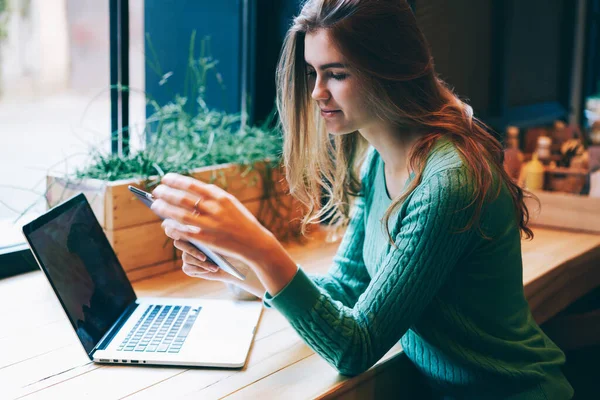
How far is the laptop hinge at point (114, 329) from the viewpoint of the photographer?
1.18 metres

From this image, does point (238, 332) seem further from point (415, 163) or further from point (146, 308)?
point (415, 163)

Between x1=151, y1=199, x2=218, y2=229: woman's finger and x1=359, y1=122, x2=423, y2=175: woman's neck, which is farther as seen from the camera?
x1=359, y1=122, x2=423, y2=175: woman's neck

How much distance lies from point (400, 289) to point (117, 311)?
0.59m

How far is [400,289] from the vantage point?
108cm

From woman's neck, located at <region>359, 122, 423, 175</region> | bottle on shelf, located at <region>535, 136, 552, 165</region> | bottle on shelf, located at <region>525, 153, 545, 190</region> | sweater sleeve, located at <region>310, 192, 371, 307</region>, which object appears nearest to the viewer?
woman's neck, located at <region>359, 122, 423, 175</region>

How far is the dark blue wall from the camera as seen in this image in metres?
2.03

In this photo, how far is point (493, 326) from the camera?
1.21 meters

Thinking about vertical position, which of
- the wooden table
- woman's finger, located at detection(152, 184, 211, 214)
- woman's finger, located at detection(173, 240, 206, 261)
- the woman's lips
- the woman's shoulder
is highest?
the woman's lips

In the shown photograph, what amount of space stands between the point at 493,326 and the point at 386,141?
395mm

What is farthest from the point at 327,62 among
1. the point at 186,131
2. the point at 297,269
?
the point at 186,131

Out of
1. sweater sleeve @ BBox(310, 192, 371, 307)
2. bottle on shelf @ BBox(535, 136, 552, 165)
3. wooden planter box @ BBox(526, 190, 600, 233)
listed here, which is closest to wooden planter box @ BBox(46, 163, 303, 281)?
sweater sleeve @ BBox(310, 192, 371, 307)

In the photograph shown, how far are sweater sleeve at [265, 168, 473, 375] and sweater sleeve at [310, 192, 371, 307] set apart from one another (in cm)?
32

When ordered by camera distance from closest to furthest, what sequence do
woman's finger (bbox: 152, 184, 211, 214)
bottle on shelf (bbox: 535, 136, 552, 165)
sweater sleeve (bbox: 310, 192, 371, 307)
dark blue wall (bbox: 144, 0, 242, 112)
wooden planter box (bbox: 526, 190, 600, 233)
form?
woman's finger (bbox: 152, 184, 211, 214), sweater sleeve (bbox: 310, 192, 371, 307), dark blue wall (bbox: 144, 0, 242, 112), wooden planter box (bbox: 526, 190, 600, 233), bottle on shelf (bbox: 535, 136, 552, 165)

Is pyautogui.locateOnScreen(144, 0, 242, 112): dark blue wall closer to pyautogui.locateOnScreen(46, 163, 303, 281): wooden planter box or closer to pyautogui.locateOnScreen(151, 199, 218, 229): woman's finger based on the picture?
pyautogui.locateOnScreen(46, 163, 303, 281): wooden planter box
